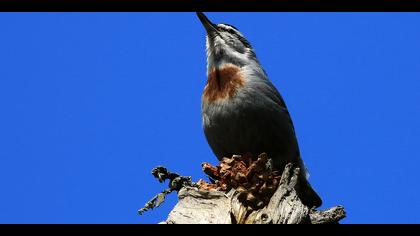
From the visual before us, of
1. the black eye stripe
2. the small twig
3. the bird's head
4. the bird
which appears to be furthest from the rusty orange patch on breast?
the small twig

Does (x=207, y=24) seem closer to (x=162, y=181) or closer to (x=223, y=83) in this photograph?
(x=223, y=83)

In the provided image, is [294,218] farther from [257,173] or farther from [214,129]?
[214,129]

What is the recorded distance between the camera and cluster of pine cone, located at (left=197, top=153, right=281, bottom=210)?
7.26 meters

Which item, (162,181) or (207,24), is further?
(207,24)

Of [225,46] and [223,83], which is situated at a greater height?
[225,46]

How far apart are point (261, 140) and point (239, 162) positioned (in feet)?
5.89

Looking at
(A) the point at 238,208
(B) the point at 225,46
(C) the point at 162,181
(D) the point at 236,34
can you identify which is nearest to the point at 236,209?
(A) the point at 238,208

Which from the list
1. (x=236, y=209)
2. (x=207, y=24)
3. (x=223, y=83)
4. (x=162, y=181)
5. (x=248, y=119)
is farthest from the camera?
(x=207, y=24)

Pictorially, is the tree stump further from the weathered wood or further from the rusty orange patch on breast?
the rusty orange patch on breast

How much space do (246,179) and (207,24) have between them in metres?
4.69

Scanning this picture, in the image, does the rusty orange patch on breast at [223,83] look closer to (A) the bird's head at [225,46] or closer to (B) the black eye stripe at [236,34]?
(A) the bird's head at [225,46]

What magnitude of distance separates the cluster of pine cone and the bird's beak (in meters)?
3.92

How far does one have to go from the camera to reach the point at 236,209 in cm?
699
